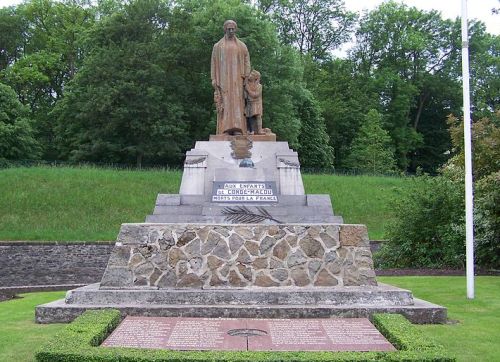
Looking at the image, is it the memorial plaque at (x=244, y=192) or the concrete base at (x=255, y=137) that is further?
the concrete base at (x=255, y=137)

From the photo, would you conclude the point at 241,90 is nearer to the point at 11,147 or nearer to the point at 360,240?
the point at 360,240

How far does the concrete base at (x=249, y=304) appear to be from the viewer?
740 centimetres

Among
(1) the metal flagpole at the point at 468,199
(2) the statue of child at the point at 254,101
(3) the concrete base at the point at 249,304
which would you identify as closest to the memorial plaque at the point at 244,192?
(2) the statue of child at the point at 254,101

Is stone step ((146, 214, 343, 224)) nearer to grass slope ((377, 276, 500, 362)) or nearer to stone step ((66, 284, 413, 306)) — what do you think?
grass slope ((377, 276, 500, 362))

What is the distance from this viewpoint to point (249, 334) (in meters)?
6.38

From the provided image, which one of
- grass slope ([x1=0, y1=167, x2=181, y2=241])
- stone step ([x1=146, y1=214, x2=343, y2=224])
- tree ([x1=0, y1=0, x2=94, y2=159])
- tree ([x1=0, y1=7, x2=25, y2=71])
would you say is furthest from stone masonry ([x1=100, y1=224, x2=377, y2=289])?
tree ([x1=0, y1=7, x2=25, y2=71])

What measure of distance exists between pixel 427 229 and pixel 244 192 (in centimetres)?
761

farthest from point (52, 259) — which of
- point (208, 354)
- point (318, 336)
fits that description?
point (208, 354)

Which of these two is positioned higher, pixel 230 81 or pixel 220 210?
pixel 230 81

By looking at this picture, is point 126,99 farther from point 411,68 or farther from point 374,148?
point 411,68

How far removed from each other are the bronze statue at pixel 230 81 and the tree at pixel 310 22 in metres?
31.9

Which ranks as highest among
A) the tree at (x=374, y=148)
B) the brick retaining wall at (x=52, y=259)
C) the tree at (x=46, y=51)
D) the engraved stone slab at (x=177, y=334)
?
the tree at (x=46, y=51)

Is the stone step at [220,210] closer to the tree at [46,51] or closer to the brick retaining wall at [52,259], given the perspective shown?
the brick retaining wall at [52,259]

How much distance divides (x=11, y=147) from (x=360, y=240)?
28853mm
